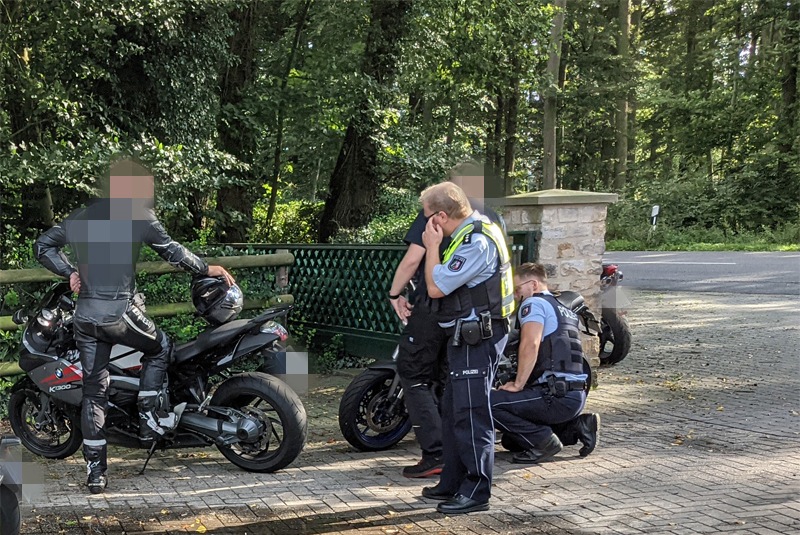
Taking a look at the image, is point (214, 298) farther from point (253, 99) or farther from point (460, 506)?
point (253, 99)

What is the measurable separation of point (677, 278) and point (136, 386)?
44.4 feet

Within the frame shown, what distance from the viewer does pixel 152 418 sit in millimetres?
5426

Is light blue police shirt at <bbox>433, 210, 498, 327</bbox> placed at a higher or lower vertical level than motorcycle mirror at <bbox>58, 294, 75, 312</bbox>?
higher

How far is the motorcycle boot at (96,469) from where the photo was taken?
5145 millimetres

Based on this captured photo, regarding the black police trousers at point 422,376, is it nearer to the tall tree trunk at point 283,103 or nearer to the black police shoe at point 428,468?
the black police shoe at point 428,468

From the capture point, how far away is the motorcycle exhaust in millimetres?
5434

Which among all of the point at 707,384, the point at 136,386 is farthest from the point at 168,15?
the point at 707,384

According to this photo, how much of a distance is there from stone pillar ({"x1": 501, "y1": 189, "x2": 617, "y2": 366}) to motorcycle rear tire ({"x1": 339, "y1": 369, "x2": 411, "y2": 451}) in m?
2.28

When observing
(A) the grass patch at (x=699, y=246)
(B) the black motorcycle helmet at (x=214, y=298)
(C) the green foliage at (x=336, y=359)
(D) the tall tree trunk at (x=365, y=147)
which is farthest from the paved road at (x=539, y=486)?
(A) the grass patch at (x=699, y=246)

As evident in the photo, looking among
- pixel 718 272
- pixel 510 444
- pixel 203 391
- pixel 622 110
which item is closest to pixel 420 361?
pixel 510 444

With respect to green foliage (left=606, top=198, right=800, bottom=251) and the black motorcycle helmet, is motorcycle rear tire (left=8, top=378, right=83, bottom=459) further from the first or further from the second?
green foliage (left=606, top=198, right=800, bottom=251)

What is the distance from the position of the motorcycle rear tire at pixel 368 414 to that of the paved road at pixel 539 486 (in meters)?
0.11

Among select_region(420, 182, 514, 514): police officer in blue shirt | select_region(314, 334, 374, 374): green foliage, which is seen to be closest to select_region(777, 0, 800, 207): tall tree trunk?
select_region(314, 334, 374, 374): green foliage

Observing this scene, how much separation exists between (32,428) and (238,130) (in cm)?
682
